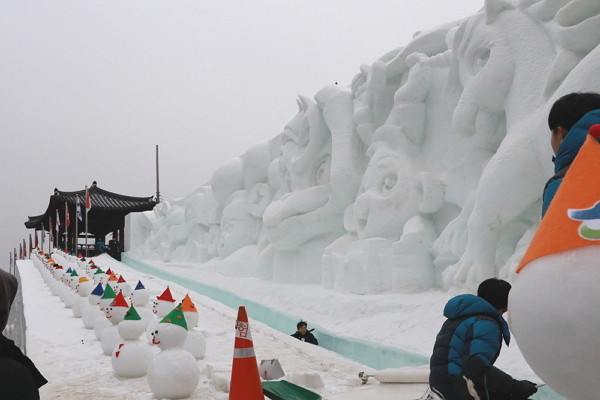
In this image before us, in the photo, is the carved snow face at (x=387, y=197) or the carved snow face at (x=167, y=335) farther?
the carved snow face at (x=387, y=197)

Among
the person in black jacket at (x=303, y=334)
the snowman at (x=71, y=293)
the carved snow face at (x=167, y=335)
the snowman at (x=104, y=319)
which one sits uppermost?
the carved snow face at (x=167, y=335)

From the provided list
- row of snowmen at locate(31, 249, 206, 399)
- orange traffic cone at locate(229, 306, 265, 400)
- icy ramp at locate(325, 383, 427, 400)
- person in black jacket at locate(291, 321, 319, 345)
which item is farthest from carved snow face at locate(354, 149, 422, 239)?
orange traffic cone at locate(229, 306, 265, 400)

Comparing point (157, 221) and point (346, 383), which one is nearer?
point (346, 383)

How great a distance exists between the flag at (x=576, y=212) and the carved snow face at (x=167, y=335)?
7.92 feet

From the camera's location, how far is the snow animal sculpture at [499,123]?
550cm

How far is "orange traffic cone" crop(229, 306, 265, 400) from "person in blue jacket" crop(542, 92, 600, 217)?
60.1 inches

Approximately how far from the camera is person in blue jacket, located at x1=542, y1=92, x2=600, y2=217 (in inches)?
70.1

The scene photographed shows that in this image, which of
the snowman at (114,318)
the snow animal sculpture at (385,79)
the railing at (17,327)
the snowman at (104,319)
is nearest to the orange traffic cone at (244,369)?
the snowman at (114,318)

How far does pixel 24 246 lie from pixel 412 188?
134 feet

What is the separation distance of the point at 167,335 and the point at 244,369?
0.81 meters

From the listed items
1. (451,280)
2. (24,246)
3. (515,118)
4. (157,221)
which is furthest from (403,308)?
(24,246)

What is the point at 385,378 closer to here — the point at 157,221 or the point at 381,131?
the point at 381,131

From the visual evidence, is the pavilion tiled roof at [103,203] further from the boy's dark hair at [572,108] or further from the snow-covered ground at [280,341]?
the boy's dark hair at [572,108]

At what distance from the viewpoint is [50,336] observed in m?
5.70
